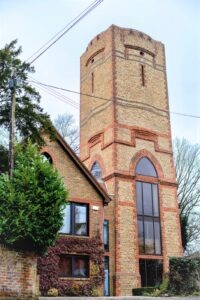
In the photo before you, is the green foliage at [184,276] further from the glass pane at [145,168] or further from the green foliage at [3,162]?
the green foliage at [3,162]

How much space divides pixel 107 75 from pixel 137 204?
9742mm

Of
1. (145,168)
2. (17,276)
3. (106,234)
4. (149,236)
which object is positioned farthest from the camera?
(145,168)

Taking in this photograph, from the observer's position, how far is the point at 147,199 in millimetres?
29844

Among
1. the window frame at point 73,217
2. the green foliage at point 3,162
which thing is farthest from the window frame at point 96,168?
the green foliage at point 3,162

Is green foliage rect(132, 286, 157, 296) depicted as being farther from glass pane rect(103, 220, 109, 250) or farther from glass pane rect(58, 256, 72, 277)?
glass pane rect(58, 256, 72, 277)

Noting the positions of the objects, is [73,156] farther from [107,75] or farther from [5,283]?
[5,283]

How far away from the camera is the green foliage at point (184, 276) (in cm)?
2202

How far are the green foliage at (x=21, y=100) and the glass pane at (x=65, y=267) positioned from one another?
7088 mm

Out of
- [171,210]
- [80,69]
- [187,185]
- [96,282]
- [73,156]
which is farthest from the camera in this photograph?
→ [187,185]

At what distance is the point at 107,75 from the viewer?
3250cm

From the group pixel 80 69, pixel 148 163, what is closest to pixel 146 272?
pixel 148 163

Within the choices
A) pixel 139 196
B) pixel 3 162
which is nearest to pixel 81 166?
pixel 139 196

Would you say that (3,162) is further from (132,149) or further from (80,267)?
(132,149)

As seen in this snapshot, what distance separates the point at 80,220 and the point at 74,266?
2.47m
